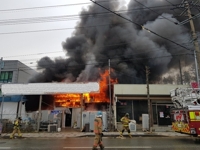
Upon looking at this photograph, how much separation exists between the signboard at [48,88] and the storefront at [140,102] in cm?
264

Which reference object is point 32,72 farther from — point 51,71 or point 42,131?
point 42,131

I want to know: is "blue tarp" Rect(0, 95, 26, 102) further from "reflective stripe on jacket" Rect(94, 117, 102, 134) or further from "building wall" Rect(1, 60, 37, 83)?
"reflective stripe on jacket" Rect(94, 117, 102, 134)

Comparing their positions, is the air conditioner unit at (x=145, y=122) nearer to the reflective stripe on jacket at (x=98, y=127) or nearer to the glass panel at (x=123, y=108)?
the glass panel at (x=123, y=108)

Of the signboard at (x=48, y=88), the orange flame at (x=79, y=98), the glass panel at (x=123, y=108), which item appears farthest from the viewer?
the orange flame at (x=79, y=98)

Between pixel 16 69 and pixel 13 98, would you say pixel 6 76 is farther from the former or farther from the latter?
pixel 13 98

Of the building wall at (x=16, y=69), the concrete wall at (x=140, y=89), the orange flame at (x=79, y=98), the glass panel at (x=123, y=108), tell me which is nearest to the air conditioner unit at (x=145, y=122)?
the glass panel at (x=123, y=108)

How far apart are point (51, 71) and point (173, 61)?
18126 mm

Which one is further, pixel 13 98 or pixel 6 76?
pixel 6 76

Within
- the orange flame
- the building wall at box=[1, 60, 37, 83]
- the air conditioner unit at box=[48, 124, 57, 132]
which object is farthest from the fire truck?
the building wall at box=[1, 60, 37, 83]

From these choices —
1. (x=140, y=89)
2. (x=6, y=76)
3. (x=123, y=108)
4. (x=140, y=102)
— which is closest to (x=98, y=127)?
(x=123, y=108)

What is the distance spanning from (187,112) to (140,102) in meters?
8.31

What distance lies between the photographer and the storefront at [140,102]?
16.6 m

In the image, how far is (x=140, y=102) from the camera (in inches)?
669

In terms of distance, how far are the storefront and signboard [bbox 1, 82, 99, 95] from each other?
264 centimetres
